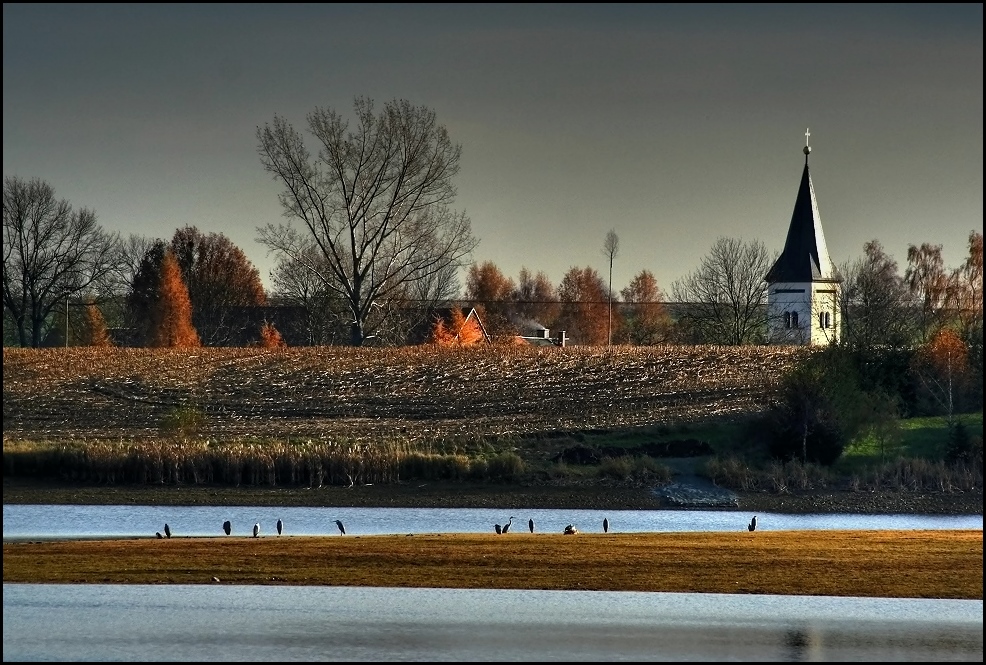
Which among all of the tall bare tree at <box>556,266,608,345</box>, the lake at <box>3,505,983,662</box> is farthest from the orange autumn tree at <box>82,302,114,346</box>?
the lake at <box>3,505,983,662</box>

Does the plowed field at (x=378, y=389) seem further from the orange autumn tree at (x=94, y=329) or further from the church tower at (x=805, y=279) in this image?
the church tower at (x=805, y=279)

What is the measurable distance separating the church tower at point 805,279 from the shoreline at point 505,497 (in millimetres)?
59523

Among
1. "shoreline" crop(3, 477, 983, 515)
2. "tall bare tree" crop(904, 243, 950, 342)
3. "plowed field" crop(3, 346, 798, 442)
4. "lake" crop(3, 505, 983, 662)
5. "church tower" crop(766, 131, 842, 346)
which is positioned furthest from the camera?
"church tower" crop(766, 131, 842, 346)

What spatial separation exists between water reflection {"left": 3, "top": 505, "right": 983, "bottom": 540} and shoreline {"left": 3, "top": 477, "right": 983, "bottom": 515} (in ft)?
3.45

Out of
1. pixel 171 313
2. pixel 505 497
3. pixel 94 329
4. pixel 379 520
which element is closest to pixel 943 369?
pixel 505 497

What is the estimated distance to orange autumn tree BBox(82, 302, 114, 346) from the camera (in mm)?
98375

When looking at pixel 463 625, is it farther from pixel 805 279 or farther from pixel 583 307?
pixel 583 307

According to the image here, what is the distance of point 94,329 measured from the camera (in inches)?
3888

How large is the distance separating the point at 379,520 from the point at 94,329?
6208cm

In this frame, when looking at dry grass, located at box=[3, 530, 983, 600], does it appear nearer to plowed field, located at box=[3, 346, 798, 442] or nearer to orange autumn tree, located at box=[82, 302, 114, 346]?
plowed field, located at box=[3, 346, 798, 442]

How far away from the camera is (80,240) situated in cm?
9206

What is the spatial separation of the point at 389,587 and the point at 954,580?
1070 cm

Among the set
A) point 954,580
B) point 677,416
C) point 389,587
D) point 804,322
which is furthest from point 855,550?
point 804,322

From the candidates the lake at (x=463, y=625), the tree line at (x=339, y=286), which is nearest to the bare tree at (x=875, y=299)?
the tree line at (x=339, y=286)
